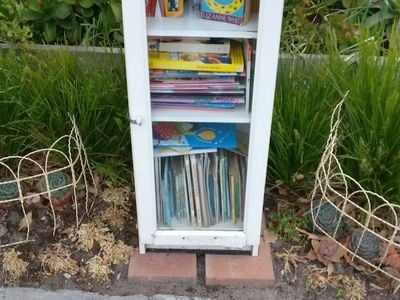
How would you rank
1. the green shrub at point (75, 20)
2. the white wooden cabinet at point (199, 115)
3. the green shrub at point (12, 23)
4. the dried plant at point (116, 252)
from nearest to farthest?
the white wooden cabinet at point (199, 115) → the dried plant at point (116, 252) → the green shrub at point (12, 23) → the green shrub at point (75, 20)

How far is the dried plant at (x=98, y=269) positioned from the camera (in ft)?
6.69

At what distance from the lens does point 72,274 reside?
6.72 feet

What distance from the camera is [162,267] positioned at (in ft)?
6.77

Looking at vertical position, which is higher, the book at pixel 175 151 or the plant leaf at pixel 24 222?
the book at pixel 175 151

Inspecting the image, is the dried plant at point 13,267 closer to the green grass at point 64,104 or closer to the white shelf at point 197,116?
the green grass at point 64,104

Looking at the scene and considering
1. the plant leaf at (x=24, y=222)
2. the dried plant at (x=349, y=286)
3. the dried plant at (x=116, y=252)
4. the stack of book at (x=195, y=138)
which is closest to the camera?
the stack of book at (x=195, y=138)

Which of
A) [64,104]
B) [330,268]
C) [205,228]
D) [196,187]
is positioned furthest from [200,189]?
[64,104]

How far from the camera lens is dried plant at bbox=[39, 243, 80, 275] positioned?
2.05 m

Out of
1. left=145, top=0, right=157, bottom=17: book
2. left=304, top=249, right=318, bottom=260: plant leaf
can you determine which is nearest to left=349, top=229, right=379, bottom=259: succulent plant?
left=304, top=249, right=318, bottom=260: plant leaf

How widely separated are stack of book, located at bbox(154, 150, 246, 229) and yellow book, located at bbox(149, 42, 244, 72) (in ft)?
1.11

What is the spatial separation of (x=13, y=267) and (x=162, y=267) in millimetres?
511

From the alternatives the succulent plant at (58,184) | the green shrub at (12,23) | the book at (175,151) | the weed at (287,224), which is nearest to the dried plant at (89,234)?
the succulent plant at (58,184)

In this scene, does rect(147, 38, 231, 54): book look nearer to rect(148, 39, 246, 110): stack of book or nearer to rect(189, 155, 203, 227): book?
rect(148, 39, 246, 110): stack of book

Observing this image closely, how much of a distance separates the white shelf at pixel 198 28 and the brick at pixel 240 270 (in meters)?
0.86
